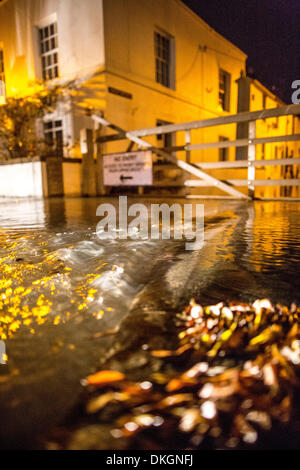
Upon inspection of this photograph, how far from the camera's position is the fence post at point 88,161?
306 inches

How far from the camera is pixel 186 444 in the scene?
1.80 feet

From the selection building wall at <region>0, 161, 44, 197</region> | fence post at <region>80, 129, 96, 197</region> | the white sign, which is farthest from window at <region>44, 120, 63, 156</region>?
the white sign

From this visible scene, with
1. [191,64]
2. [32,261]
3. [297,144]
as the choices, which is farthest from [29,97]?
[297,144]

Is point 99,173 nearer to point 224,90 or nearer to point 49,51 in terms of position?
point 49,51

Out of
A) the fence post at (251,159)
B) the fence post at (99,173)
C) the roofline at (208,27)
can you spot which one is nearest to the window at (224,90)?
the roofline at (208,27)

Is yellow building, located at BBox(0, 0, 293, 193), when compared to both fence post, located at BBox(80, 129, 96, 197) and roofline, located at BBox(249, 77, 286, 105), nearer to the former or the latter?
fence post, located at BBox(80, 129, 96, 197)

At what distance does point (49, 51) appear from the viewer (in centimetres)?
1112

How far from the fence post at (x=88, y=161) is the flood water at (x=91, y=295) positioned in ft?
19.1

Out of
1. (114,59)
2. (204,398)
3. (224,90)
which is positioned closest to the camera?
(204,398)

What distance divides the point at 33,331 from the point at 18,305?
0.22 metres

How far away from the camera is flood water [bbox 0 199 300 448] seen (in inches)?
26.4

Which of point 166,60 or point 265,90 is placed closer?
point 166,60

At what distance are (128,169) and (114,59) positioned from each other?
5.32m

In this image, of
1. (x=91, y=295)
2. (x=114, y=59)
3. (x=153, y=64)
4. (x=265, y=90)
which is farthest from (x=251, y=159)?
(x=265, y=90)
